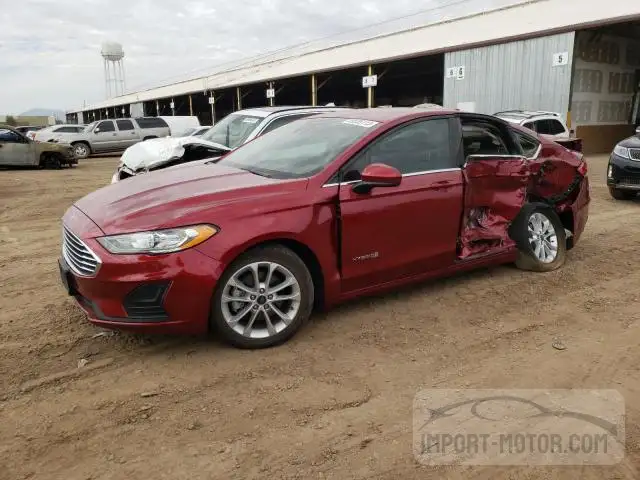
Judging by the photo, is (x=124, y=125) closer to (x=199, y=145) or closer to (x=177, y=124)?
(x=177, y=124)

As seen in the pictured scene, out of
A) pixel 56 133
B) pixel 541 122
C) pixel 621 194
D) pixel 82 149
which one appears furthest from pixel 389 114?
pixel 56 133

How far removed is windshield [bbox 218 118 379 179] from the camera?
4032 millimetres

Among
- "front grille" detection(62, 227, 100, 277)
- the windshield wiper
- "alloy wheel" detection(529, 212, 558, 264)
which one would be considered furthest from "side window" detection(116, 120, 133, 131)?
"alloy wheel" detection(529, 212, 558, 264)

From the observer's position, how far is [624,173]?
9.16 meters

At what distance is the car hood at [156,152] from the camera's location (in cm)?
686

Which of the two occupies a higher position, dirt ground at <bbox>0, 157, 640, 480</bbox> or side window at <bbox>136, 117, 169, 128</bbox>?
side window at <bbox>136, 117, 169, 128</bbox>

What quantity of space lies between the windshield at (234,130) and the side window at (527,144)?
162 inches

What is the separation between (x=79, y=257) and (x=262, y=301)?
1.22 meters

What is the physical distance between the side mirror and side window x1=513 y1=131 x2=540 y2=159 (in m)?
1.95

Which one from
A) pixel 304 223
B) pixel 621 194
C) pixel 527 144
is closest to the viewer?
pixel 304 223

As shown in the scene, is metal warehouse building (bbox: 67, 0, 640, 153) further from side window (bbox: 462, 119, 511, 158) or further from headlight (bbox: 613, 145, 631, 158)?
side window (bbox: 462, 119, 511, 158)

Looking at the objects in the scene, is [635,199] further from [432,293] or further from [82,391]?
[82,391]

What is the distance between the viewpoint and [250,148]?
4.86 m

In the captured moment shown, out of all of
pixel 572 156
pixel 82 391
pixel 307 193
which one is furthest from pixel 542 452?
pixel 572 156
